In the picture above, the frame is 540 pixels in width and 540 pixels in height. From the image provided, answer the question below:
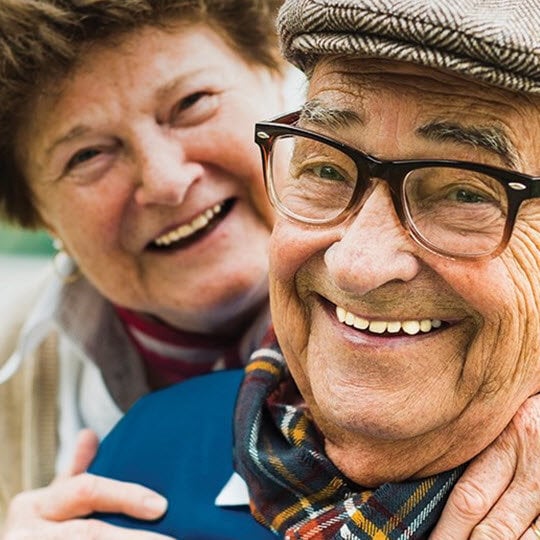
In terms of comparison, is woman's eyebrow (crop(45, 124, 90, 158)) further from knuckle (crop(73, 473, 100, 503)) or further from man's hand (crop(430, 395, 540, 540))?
man's hand (crop(430, 395, 540, 540))

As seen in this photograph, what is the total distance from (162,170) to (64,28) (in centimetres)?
38

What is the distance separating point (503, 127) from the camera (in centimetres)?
143

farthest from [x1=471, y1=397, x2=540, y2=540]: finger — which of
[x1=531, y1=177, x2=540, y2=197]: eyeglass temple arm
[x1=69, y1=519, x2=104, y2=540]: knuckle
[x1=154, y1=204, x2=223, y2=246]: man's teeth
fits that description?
[x1=154, y1=204, x2=223, y2=246]: man's teeth

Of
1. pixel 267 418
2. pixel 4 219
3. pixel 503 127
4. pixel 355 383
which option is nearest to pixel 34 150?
pixel 4 219

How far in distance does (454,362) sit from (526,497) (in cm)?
23

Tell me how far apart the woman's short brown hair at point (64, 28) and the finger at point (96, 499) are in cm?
91

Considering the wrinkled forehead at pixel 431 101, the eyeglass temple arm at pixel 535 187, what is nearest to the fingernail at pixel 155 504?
the wrinkled forehead at pixel 431 101

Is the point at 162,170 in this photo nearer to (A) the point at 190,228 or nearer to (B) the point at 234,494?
(A) the point at 190,228

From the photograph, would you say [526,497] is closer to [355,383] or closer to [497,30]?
[355,383]

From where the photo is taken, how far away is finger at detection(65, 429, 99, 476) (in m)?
2.25

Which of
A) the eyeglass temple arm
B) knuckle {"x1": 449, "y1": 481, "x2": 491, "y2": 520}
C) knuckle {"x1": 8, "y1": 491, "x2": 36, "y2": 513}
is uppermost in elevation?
the eyeglass temple arm

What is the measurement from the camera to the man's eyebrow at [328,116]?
1546mm

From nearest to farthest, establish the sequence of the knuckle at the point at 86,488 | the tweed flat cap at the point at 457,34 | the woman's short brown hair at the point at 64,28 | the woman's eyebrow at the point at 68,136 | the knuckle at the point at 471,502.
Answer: the tweed flat cap at the point at 457,34
the knuckle at the point at 471,502
the knuckle at the point at 86,488
the woman's short brown hair at the point at 64,28
the woman's eyebrow at the point at 68,136

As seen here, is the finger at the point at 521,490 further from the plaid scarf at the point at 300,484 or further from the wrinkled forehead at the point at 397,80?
the wrinkled forehead at the point at 397,80
